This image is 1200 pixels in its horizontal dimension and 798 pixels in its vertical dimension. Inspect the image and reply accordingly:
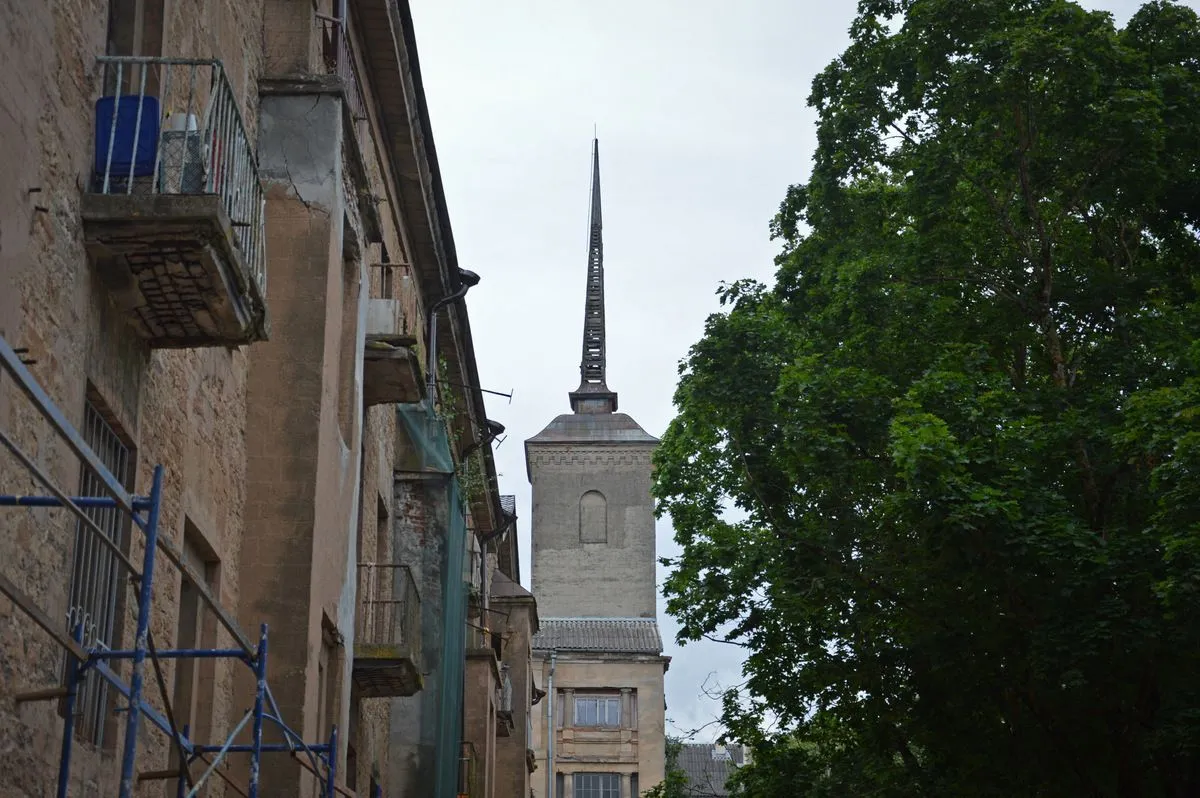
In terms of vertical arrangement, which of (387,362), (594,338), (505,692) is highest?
(594,338)

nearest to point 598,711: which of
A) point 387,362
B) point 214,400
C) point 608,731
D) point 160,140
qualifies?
point 608,731

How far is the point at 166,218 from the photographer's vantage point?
8.89m

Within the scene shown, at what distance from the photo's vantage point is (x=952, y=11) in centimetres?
2219

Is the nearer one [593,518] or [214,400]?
[214,400]

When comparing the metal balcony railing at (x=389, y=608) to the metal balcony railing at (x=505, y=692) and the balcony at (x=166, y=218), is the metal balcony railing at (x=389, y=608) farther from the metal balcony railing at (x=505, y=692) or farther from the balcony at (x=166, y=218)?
the metal balcony railing at (x=505, y=692)

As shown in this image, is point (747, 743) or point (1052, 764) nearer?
point (1052, 764)

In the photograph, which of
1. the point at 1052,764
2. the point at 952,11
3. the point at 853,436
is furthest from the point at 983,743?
the point at 952,11

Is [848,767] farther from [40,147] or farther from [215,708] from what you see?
[40,147]

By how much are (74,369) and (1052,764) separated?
1406 cm

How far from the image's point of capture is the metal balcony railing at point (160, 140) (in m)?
9.30

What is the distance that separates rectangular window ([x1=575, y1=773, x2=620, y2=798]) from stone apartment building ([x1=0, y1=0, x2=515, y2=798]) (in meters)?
40.9

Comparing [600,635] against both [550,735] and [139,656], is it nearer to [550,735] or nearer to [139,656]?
[550,735]

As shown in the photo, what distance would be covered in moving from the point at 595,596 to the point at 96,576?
62.3m

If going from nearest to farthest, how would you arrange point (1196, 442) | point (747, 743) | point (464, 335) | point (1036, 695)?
point (1196, 442), point (1036, 695), point (747, 743), point (464, 335)
